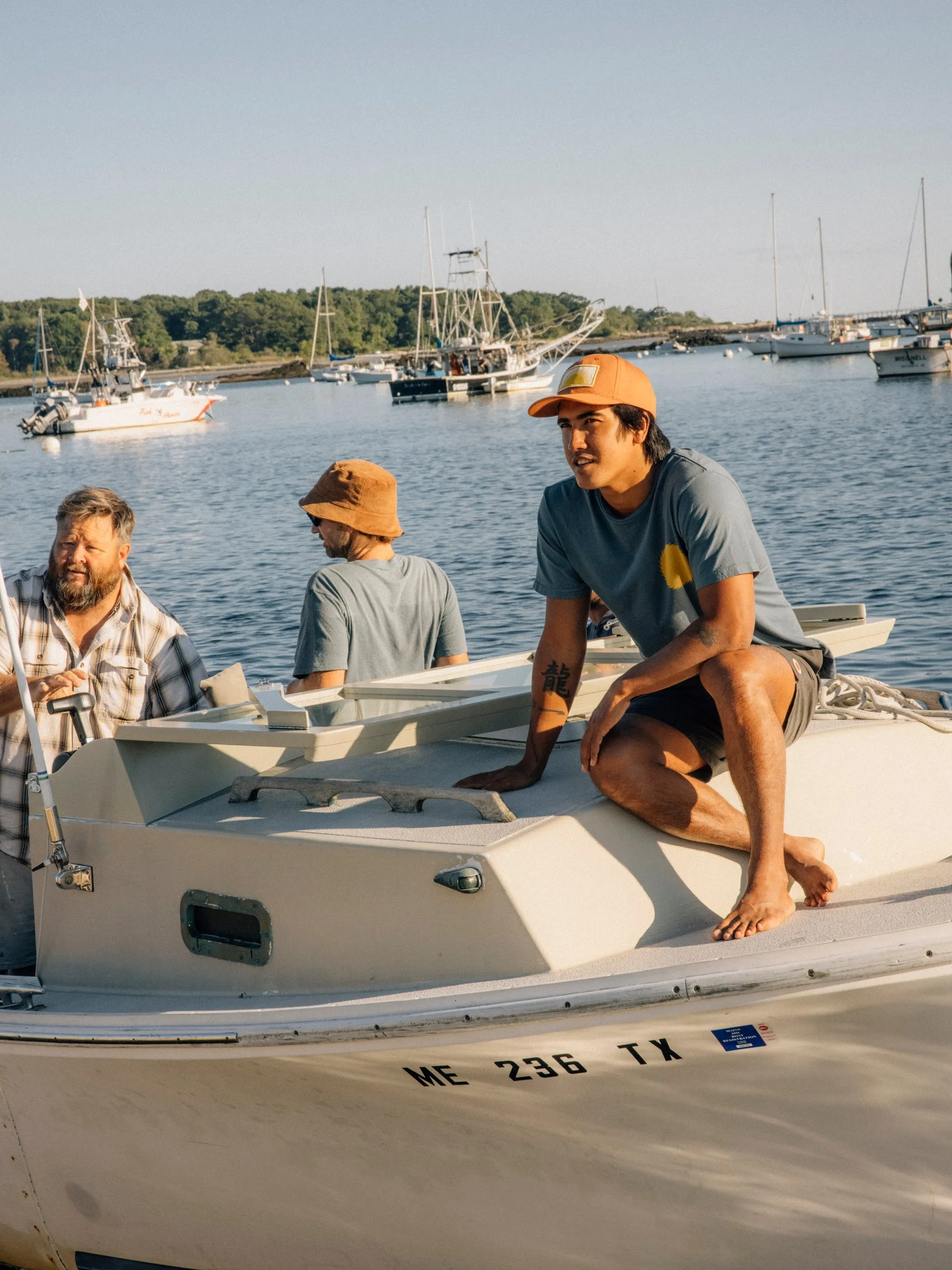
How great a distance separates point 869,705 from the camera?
153 inches

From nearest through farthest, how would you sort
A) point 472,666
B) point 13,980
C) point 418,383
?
point 13,980
point 472,666
point 418,383

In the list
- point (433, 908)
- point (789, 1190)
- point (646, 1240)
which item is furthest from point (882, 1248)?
point (433, 908)

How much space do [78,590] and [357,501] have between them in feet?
3.20

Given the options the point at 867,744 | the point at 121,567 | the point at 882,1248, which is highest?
the point at 121,567

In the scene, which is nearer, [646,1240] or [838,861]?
[646,1240]

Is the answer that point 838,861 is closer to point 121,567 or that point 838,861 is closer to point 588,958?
point 588,958

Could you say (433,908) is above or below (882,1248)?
above

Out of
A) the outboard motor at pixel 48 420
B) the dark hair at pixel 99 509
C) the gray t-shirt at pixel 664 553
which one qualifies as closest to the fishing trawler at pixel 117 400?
the outboard motor at pixel 48 420

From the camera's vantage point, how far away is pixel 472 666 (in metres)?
4.03

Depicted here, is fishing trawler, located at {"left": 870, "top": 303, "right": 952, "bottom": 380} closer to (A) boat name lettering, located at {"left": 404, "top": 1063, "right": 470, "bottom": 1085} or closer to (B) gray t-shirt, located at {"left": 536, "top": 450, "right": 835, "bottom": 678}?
(B) gray t-shirt, located at {"left": 536, "top": 450, "right": 835, "bottom": 678}

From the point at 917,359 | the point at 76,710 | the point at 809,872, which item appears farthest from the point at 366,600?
the point at 917,359

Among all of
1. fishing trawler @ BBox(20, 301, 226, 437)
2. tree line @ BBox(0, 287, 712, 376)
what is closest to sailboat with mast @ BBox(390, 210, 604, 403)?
fishing trawler @ BBox(20, 301, 226, 437)

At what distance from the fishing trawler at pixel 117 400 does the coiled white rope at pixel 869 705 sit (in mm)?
68273

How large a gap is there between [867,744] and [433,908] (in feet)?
4.52
